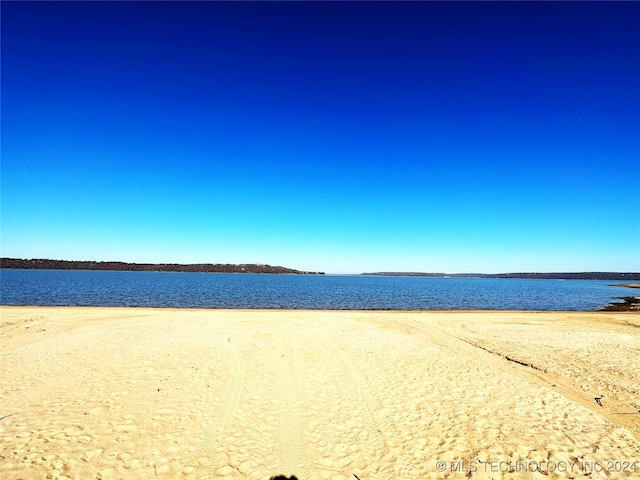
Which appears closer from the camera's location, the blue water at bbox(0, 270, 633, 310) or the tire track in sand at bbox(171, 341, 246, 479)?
the tire track in sand at bbox(171, 341, 246, 479)

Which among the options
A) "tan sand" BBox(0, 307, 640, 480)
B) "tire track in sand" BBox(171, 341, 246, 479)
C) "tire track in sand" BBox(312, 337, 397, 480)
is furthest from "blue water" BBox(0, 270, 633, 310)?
"tire track in sand" BBox(171, 341, 246, 479)

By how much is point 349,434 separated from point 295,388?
307 centimetres

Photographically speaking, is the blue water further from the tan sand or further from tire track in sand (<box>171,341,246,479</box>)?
tire track in sand (<box>171,341,246,479</box>)

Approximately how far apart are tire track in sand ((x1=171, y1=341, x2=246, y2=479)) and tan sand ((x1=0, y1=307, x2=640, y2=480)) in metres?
0.04

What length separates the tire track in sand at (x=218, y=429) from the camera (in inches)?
230

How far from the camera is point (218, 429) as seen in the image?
719 centimetres

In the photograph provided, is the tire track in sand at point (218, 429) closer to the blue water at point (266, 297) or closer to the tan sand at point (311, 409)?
the tan sand at point (311, 409)

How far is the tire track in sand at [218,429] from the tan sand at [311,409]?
1.5 inches

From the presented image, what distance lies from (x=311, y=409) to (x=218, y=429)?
2.49 metres

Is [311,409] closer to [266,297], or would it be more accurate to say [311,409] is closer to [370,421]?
[370,421]

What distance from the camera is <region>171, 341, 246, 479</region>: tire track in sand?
5836 mm

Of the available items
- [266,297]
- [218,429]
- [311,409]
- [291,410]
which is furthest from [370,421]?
[266,297]

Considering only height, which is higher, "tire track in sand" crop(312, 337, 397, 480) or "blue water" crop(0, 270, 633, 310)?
"tire track in sand" crop(312, 337, 397, 480)

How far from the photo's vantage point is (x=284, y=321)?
75.3 ft
